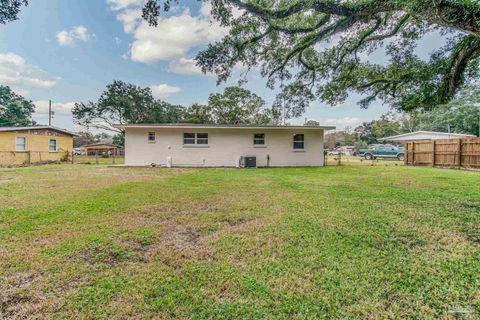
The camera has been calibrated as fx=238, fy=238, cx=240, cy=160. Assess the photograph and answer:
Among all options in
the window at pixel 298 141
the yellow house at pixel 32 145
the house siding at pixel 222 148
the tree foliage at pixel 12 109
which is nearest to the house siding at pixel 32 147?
the yellow house at pixel 32 145

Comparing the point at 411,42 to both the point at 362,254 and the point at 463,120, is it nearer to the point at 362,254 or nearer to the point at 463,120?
the point at 362,254

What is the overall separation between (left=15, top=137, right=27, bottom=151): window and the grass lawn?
1516 cm

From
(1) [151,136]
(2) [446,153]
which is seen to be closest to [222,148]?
(1) [151,136]

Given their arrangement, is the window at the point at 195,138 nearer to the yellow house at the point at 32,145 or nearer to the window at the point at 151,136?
the window at the point at 151,136

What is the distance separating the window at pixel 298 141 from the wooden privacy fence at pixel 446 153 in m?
8.08

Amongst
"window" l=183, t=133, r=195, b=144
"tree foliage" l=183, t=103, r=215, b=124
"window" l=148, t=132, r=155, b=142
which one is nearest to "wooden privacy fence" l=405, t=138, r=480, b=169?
"window" l=183, t=133, r=195, b=144

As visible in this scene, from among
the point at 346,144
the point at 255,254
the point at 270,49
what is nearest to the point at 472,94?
the point at 346,144

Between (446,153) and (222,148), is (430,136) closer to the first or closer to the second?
(446,153)

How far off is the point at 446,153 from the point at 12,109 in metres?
50.3

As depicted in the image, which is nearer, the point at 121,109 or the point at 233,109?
the point at 233,109

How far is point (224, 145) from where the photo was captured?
585 inches

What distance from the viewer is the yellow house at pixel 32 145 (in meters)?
15.5

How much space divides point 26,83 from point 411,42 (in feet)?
121

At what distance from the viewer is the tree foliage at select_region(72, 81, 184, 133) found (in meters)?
35.4
